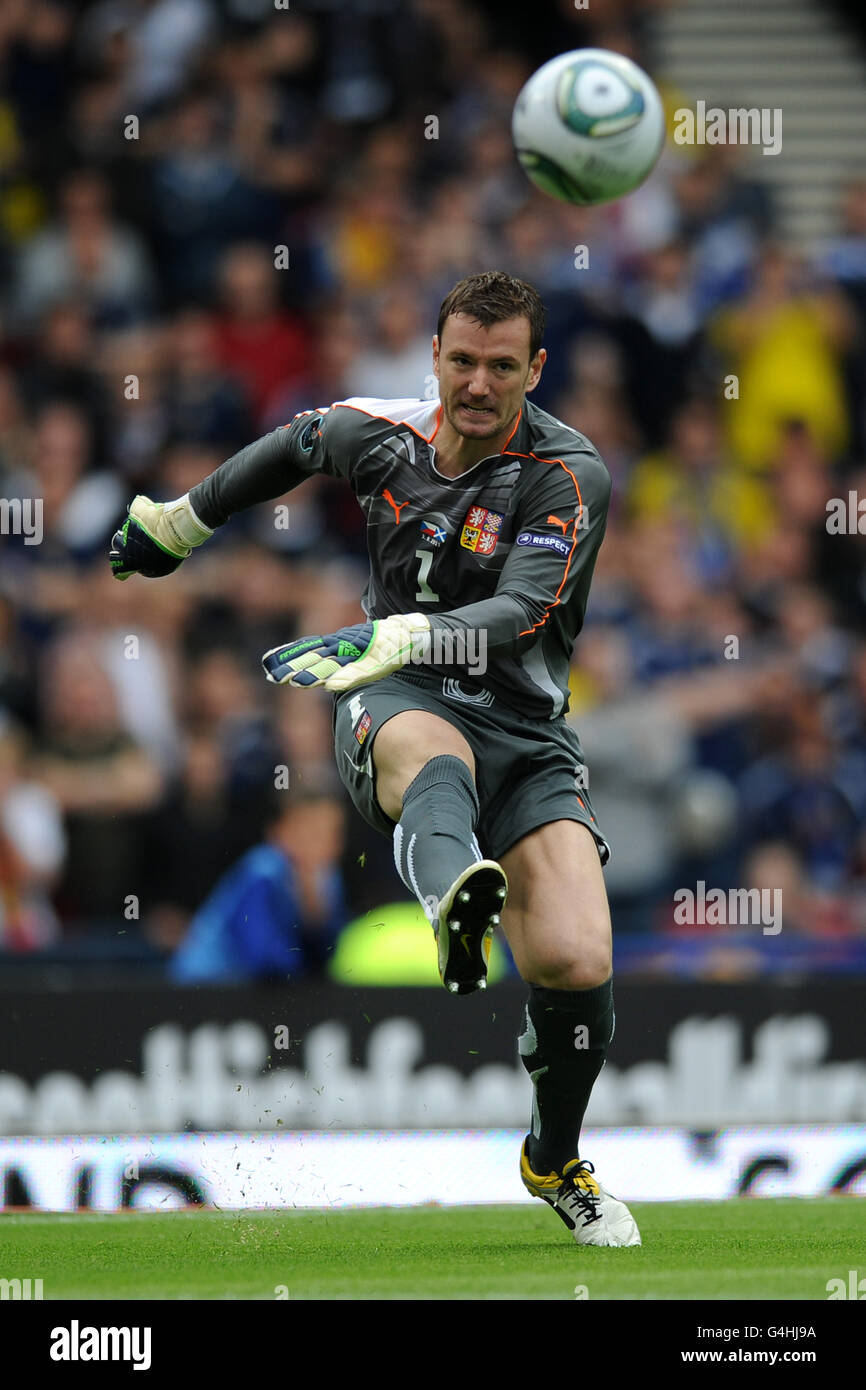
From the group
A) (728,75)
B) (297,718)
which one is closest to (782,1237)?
(297,718)

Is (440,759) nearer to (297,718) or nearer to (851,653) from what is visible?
(297,718)

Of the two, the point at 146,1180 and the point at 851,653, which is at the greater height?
the point at 851,653

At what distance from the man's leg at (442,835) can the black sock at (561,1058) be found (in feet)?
2.40

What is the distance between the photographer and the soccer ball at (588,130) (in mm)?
7594

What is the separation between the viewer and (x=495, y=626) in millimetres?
5656

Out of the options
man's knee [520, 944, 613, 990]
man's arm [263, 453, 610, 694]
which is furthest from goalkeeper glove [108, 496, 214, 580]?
man's knee [520, 944, 613, 990]

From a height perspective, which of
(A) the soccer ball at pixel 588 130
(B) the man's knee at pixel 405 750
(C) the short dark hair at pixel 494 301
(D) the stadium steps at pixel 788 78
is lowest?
(B) the man's knee at pixel 405 750

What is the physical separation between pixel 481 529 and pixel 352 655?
A: 29.8 inches

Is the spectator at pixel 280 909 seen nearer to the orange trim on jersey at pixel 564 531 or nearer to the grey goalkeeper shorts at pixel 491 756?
the grey goalkeeper shorts at pixel 491 756

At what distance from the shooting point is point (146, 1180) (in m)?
7.45

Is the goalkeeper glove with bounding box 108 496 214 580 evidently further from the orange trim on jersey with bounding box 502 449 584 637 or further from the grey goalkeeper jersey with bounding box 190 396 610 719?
the orange trim on jersey with bounding box 502 449 584 637

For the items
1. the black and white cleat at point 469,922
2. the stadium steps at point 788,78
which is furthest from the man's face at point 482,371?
the stadium steps at point 788,78

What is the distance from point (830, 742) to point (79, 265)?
5.08 metres

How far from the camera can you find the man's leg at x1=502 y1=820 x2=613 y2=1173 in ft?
19.4
